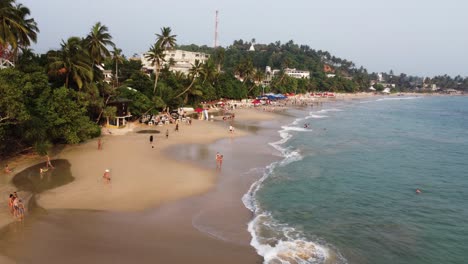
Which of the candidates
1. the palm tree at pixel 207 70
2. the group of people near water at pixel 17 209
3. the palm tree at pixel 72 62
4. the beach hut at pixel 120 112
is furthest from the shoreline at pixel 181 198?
the palm tree at pixel 207 70

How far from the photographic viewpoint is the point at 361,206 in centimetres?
2262

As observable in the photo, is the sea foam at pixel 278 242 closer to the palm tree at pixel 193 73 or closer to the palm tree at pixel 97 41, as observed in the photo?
the palm tree at pixel 97 41

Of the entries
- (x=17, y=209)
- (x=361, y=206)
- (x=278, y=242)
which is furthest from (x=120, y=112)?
(x=278, y=242)

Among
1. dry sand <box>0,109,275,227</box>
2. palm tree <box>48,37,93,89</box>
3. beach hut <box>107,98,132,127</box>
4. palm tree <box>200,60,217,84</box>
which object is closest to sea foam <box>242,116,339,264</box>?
dry sand <box>0,109,275,227</box>

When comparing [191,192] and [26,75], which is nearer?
[191,192]

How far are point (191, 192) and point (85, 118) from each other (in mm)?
15399

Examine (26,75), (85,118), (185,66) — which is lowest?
(85,118)

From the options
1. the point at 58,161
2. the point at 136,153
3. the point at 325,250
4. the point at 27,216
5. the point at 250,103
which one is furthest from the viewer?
the point at 250,103

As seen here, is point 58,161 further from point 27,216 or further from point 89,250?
point 89,250

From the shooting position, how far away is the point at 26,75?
29047 millimetres

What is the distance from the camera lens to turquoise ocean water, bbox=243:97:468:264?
16.7 metres

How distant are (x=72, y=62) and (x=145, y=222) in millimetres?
21041

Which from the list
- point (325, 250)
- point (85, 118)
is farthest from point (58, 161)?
point (325, 250)

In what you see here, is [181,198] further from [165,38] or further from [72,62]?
[165,38]
